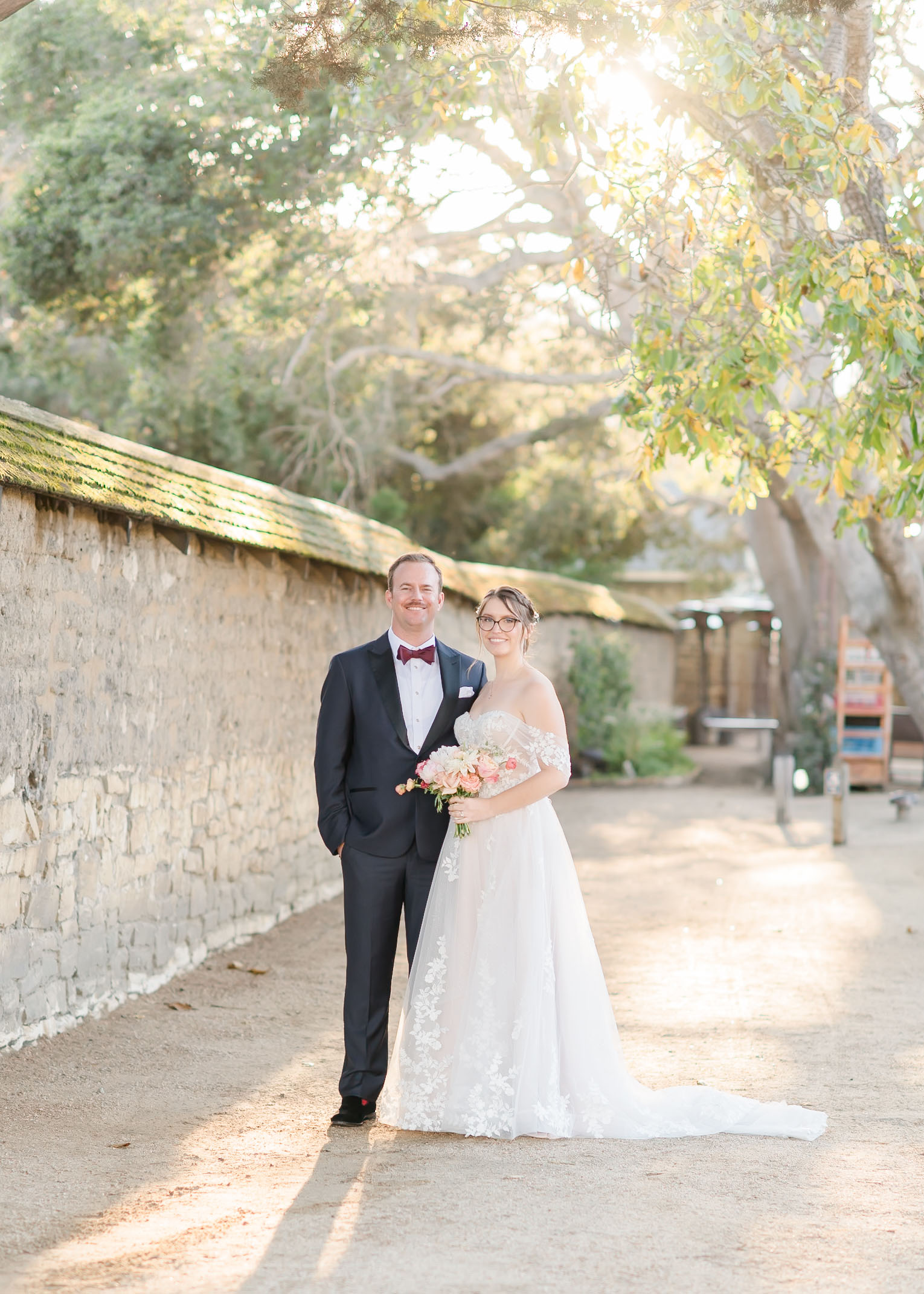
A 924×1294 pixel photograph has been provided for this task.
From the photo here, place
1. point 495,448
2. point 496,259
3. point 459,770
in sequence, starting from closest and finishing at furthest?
1. point 459,770
2. point 496,259
3. point 495,448

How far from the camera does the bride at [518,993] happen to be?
14.4ft

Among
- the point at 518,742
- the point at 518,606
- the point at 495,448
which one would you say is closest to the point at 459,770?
the point at 518,742

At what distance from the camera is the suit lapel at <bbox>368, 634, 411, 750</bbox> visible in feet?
15.4

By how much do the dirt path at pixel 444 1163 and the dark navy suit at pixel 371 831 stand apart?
0.41 m

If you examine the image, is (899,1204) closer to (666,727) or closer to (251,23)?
(251,23)

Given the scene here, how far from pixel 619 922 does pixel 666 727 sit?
1205 cm

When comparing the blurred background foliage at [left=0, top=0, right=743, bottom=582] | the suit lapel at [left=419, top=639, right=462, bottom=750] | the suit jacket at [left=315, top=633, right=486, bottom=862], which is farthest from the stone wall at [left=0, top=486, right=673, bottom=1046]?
the blurred background foliage at [left=0, top=0, right=743, bottom=582]

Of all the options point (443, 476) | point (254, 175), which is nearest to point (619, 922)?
point (254, 175)

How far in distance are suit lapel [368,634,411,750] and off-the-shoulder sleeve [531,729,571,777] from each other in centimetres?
48

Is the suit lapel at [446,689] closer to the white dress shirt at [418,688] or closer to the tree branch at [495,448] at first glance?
the white dress shirt at [418,688]

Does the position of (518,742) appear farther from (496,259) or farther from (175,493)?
(496,259)

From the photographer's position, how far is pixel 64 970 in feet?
18.6

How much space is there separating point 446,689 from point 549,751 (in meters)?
0.48

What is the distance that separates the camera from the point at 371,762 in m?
4.65
